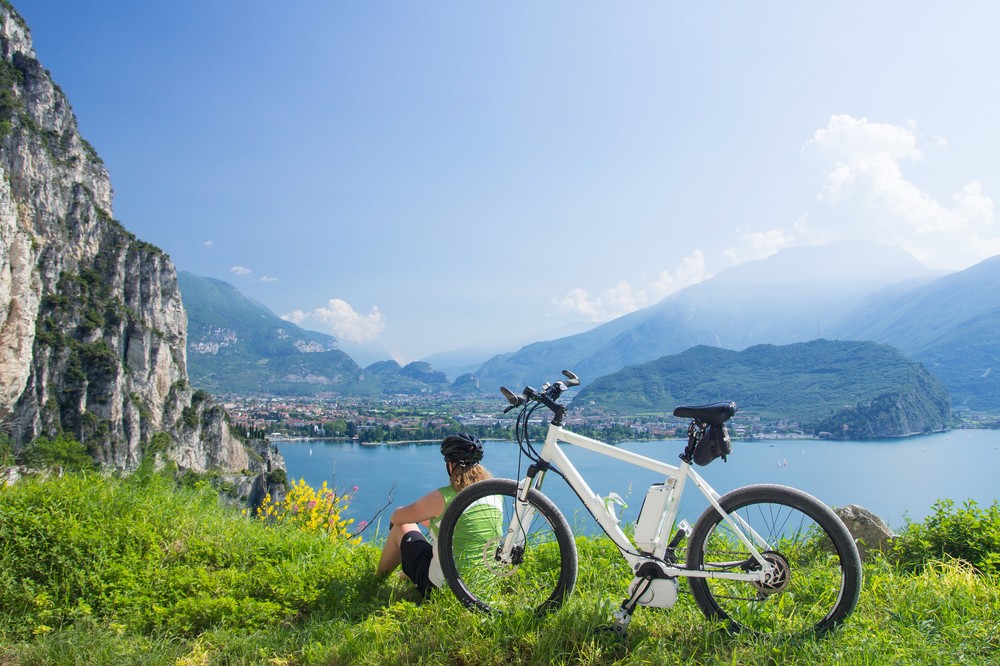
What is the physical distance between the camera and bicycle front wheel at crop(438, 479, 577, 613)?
304 centimetres

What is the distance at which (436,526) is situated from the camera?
354 centimetres

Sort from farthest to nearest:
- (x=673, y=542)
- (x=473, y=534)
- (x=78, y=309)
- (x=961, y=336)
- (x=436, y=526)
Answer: (x=961, y=336) → (x=78, y=309) → (x=436, y=526) → (x=473, y=534) → (x=673, y=542)

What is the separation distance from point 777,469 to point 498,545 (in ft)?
195

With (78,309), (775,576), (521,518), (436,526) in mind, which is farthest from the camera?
(78,309)

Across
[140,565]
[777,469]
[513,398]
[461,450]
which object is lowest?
[777,469]

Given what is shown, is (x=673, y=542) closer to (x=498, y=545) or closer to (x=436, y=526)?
(x=498, y=545)

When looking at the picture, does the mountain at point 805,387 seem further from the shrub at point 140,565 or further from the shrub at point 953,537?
the shrub at point 140,565

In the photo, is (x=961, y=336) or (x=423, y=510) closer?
(x=423, y=510)

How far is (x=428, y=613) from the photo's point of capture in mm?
3057

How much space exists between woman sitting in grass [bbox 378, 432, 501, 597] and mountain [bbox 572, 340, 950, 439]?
73.2m

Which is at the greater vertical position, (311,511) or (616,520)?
(616,520)

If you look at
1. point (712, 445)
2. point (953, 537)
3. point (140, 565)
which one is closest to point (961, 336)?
point (953, 537)

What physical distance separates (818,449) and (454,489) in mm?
81472

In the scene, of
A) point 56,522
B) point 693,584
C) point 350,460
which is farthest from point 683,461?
point 350,460
